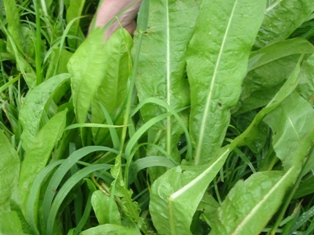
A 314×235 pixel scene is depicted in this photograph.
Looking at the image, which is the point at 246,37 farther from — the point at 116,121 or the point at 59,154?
the point at 59,154

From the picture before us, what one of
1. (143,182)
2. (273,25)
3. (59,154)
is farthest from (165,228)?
(273,25)

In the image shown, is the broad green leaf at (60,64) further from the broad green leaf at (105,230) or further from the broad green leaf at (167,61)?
the broad green leaf at (105,230)

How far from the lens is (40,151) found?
742 millimetres

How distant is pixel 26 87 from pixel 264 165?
0.60m

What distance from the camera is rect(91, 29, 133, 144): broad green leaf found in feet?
2.76

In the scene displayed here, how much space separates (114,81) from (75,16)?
1.15ft

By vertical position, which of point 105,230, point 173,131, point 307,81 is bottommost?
point 105,230

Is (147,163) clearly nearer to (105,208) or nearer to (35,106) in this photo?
(105,208)

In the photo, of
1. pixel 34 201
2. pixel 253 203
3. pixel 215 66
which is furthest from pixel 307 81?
pixel 34 201

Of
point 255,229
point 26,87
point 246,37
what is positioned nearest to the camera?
point 255,229

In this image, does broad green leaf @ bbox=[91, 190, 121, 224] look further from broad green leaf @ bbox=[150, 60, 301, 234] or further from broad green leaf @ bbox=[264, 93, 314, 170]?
broad green leaf @ bbox=[264, 93, 314, 170]

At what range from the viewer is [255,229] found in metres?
0.70

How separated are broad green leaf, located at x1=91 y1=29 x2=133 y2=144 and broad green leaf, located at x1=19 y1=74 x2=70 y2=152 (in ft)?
0.32

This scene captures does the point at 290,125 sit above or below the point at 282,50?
below
